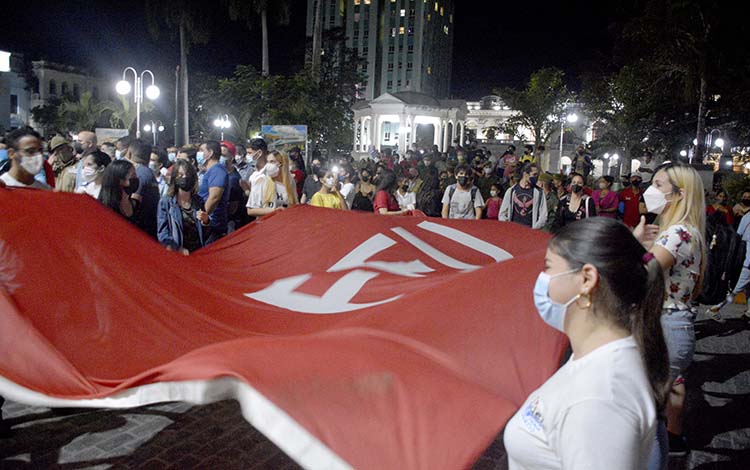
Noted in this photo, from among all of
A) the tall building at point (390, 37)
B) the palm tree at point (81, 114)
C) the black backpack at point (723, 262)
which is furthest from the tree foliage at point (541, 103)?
the tall building at point (390, 37)

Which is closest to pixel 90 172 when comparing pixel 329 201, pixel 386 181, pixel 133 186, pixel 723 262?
pixel 133 186

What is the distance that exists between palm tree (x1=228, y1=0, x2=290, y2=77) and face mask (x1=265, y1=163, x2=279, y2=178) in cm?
3048

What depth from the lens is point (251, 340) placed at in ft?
10.4

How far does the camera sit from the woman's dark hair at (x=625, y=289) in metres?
1.99

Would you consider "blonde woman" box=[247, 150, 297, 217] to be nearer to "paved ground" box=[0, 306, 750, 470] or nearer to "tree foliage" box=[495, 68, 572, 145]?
"paved ground" box=[0, 306, 750, 470]

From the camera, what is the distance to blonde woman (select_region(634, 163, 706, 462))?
4062 millimetres

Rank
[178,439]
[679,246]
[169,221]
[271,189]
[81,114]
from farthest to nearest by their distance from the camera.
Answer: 1. [81,114]
2. [271,189]
3. [169,221]
4. [178,439]
5. [679,246]

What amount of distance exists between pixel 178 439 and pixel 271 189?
4.03 meters

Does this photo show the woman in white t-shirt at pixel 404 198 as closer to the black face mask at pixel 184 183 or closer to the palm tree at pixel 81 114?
the black face mask at pixel 184 183

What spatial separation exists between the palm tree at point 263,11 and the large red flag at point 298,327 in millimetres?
34034

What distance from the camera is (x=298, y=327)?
12.8ft

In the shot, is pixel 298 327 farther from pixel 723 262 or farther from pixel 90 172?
pixel 723 262

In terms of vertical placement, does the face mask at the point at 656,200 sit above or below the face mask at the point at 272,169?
above

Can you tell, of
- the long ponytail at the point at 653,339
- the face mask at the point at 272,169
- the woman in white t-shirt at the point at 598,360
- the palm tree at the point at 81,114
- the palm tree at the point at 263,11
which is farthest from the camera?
the palm tree at the point at 81,114
